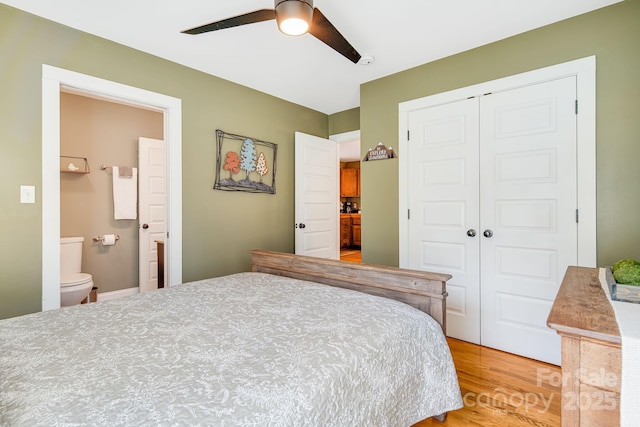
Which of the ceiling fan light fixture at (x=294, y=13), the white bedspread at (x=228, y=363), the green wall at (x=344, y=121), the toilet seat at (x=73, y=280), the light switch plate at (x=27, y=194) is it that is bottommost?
the toilet seat at (x=73, y=280)

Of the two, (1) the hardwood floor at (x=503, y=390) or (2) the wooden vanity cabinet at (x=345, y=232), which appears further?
(2) the wooden vanity cabinet at (x=345, y=232)

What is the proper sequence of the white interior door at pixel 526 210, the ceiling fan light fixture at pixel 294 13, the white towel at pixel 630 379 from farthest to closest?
the white interior door at pixel 526 210 → the ceiling fan light fixture at pixel 294 13 → the white towel at pixel 630 379

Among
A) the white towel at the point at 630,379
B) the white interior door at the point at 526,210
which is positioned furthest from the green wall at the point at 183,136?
the white towel at the point at 630,379

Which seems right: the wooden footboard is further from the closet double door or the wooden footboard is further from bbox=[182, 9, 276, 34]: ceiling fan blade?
bbox=[182, 9, 276, 34]: ceiling fan blade

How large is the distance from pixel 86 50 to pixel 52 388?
8.19 ft

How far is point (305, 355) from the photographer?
1021mm

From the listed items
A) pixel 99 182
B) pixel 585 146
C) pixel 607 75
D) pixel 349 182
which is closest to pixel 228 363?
pixel 585 146

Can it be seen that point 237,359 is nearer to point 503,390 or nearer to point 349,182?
point 503,390

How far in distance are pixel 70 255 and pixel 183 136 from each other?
71.9 inches

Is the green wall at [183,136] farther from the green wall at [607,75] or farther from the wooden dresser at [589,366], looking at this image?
the wooden dresser at [589,366]

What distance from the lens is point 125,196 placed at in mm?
3768

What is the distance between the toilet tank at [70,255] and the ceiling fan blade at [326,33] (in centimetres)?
325

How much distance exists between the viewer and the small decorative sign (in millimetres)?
3126

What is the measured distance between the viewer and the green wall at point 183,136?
2.03 meters
